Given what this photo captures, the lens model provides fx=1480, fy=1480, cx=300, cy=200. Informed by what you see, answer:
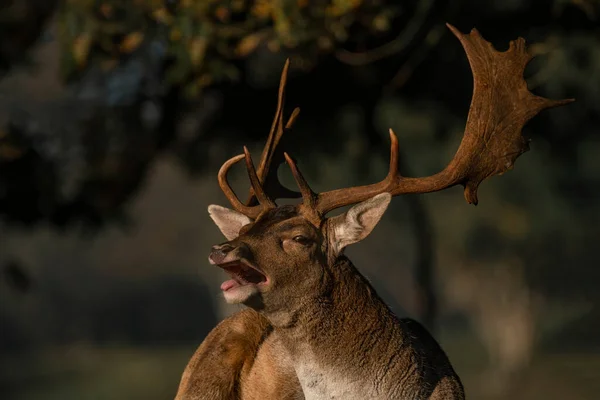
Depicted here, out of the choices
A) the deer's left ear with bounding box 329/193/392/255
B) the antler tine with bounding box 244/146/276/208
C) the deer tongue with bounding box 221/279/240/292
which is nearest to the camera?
the deer tongue with bounding box 221/279/240/292

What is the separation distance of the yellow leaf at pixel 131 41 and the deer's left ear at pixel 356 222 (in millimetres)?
6201

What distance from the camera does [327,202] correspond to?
23.0 ft

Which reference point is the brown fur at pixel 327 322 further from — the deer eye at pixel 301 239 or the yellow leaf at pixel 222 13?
the yellow leaf at pixel 222 13

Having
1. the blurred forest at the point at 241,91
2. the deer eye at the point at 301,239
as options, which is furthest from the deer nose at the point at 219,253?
the blurred forest at the point at 241,91

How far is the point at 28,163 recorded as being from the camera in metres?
15.1

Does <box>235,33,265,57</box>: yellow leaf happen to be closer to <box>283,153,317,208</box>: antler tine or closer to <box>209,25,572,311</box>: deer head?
<box>209,25,572,311</box>: deer head

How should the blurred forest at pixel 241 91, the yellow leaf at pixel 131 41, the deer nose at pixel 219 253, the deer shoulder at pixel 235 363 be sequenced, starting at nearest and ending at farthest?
the deer nose at pixel 219 253 → the deer shoulder at pixel 235 363 → the blurred forest at pixel 241 91 → the yellow leaf at pixel 131 41

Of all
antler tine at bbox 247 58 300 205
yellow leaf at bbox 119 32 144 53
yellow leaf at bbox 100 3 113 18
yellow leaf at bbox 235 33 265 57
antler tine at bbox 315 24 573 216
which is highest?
yellow leaf at bbox 100 3 113 18

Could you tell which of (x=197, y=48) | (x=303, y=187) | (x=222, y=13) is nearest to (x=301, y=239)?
(x=303, y=187)

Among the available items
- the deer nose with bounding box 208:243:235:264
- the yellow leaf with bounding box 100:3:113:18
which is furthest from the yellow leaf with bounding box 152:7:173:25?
the deer nose with bounding box 208:243:235:264

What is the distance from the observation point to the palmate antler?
7.10 meters

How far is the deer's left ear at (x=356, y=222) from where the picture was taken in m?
6.89

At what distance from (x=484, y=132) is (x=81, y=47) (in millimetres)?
6137

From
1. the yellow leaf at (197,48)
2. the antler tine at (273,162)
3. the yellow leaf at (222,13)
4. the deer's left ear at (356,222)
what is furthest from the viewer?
the yellow leaf at (222,13)
